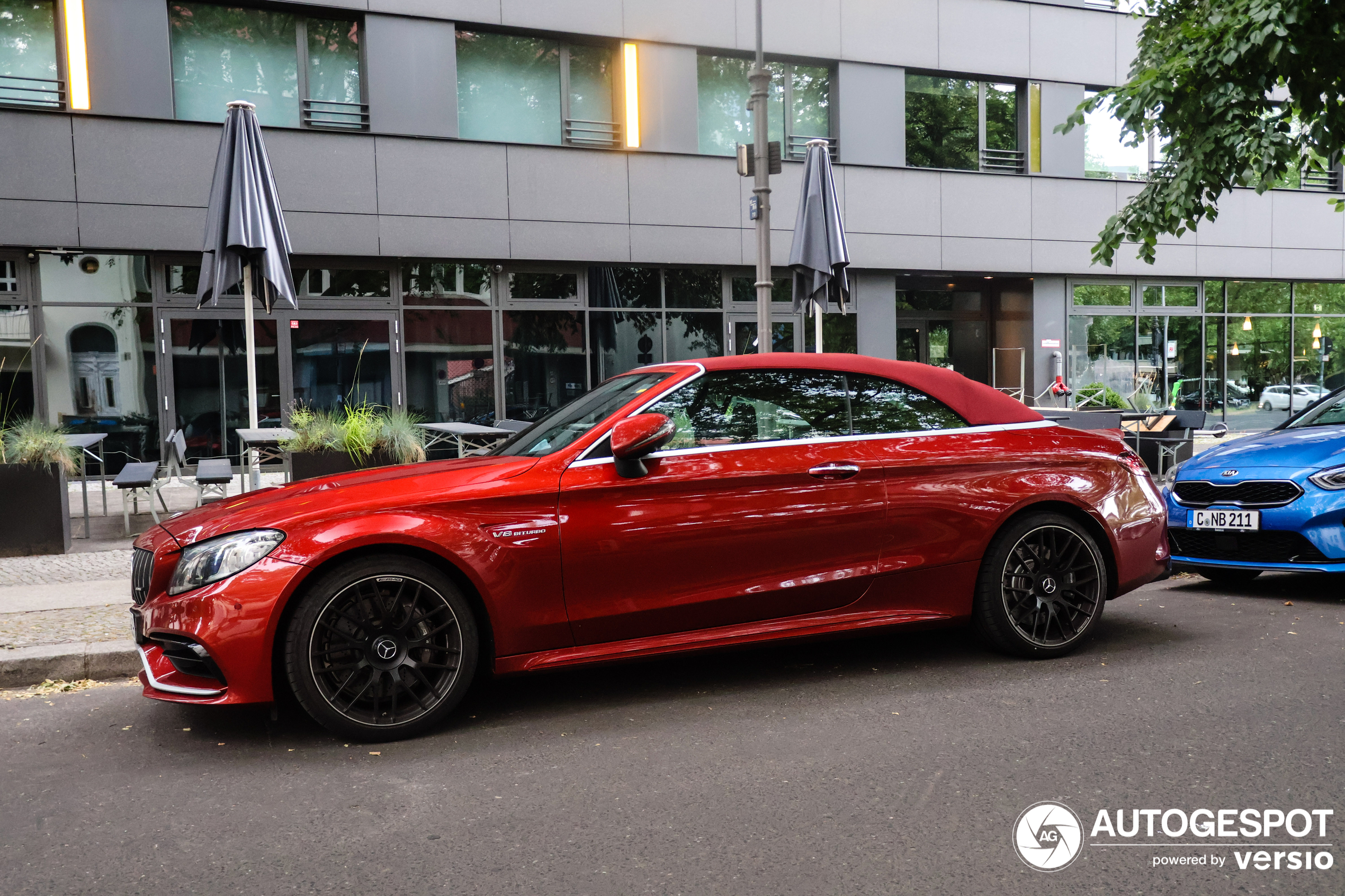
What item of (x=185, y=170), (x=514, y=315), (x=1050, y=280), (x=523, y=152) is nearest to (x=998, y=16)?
(x=1050, y=280)

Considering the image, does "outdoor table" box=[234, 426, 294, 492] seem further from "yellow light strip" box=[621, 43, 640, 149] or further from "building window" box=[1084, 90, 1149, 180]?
"building window" box=[1084, 90, 1149, 180]

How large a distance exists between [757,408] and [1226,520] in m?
3.70

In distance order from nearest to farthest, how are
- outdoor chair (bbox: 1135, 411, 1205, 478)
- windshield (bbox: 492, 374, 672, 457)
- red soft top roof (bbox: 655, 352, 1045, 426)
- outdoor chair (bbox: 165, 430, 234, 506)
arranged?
Answer: windshield (bbox: 492, 374, 672, 457) → red soft top roof (bbox: 655, 352, 1045, 426) → outdoor chair (bbox: 165, 430, 234, 506) → outdoor chair (bbox: 1135, 411, 1205, 478)

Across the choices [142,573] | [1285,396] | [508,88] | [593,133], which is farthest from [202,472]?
[1285,396]

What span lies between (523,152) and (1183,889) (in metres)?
15.3

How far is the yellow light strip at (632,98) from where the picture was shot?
17.3 m

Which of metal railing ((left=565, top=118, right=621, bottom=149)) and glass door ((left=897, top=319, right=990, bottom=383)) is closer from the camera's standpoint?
metal railing ((left=565, top=118, right=621, bottom=149))

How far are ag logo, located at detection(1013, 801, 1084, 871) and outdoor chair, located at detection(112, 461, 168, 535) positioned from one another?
27.4ft

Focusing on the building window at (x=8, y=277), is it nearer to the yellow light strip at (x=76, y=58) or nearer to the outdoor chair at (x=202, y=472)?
the yellow light strip at (x=76, y=58)

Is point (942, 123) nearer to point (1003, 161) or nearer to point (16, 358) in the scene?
point (1003, 161)

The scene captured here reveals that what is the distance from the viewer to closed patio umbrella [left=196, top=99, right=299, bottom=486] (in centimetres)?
995

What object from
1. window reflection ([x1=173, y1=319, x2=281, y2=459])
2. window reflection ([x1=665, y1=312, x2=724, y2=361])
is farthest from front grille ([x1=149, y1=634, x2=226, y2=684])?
window reflection ([x1=665, y1=312, x2=724, y2=361])

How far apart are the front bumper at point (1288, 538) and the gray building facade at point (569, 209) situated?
31.4ft

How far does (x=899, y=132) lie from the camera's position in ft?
63.0
